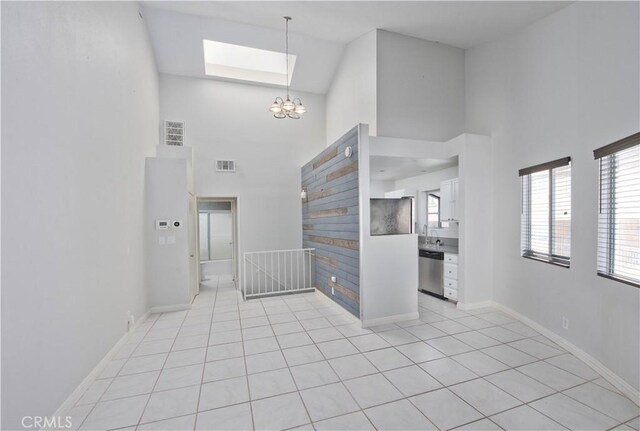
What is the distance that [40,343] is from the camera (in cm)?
183

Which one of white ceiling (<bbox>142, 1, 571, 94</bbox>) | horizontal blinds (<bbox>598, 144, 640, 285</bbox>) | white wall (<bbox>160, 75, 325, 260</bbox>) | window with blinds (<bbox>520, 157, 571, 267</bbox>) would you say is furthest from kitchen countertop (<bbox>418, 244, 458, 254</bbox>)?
white ceiling (<bbox>142, 1, 571, 94</bbox>)

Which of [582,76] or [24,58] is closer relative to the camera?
[24,58]

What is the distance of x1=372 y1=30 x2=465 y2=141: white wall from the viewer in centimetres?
455

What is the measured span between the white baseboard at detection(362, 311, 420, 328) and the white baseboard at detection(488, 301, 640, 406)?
4.75 ft

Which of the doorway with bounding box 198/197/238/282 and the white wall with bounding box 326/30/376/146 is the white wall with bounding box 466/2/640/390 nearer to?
the white wall with bounding box 326/30/376/146

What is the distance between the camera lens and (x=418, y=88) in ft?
15.6

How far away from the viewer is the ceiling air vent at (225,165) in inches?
237

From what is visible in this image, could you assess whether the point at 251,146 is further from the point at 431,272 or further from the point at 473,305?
the point at 473,305

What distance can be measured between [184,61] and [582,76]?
6.46 m

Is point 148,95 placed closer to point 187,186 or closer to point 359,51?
point 187,186

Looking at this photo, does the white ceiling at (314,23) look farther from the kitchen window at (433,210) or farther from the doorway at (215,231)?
the doorway at (215,231)

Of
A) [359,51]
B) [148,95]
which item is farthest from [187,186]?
[359,51]
